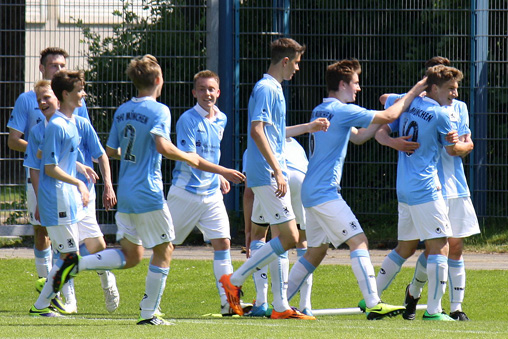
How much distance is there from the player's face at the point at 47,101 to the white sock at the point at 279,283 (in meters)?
2.28

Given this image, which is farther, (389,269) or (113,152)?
(389,269)

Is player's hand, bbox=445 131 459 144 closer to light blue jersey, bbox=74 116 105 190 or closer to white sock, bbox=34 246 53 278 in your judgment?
light blue jersey, bbox=74 116 105 190

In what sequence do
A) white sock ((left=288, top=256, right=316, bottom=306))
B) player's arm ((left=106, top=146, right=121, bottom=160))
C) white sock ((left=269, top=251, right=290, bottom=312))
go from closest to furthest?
1. player's arm ((left=106, top=146, right=121, bottom=160))
2. white sock ((left=269, top=251, right=290, bottom=312))
3. white sock ((left=288, top=256, right=316, bottom=306))

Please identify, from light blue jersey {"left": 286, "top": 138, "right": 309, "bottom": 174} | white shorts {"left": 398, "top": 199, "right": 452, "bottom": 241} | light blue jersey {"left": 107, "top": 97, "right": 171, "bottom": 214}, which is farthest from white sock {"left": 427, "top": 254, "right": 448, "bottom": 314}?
light blue jersey {"left": 107, "top": 97, "right": 171, "bottom": 214}

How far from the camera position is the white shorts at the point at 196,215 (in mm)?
8234

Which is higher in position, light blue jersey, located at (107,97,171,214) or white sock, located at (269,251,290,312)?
light blue jersey, located at (107,97,171,214)

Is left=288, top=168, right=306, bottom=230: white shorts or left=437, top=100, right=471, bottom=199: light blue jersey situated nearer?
left=437, top=100, right=471, bottom=199: light blue jersey

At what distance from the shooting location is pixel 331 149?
25.2ft

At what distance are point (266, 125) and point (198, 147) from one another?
36.8 inches

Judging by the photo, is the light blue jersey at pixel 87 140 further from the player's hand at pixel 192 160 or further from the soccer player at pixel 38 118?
the player's hand at pixel 192 160

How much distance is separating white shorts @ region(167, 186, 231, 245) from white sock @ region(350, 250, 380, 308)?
1.30m

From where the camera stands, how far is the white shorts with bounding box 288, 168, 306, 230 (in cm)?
858

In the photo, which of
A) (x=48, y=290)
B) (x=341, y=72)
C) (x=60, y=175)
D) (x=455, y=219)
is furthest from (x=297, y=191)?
(x=48, y=290)

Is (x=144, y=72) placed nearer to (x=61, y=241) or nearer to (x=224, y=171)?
(x=224, y=171)
